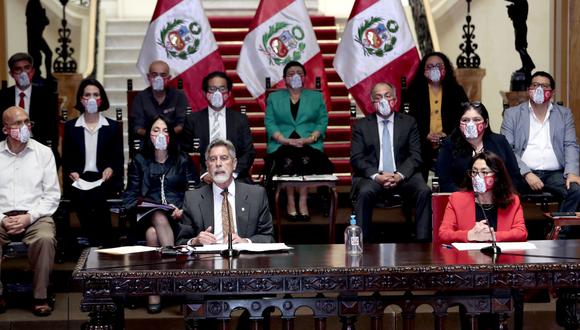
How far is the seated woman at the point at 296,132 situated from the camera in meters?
9.66

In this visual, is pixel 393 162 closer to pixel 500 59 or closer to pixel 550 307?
pixel 550 307

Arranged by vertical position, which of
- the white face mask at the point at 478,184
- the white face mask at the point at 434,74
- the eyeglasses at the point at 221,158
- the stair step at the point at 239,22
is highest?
the stair step at the point at 239,22

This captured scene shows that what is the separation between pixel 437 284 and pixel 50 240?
121 inches

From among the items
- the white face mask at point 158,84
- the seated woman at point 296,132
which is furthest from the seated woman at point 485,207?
the white face mask at point 158,84

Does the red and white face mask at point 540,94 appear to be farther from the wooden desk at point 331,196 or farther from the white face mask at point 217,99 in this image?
the white face mask at point 217,99

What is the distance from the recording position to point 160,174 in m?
8.55

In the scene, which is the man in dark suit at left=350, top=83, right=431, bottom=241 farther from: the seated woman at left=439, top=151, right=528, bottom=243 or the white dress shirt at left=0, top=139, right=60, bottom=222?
the white dress shirt at left=0, top=139, right=60, bottom=222

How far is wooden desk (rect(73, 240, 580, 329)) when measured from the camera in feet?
19.5

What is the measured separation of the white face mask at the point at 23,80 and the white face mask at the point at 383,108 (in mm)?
2779

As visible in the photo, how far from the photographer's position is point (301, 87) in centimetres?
1011

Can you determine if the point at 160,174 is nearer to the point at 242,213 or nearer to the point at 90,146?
the point at 90,146

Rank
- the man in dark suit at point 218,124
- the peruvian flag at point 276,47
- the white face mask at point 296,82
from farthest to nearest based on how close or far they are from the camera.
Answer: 1. the peruvian flag at point 276,47
2. the white face mask at point 296,82
3. the man in dark suit at point 218,124

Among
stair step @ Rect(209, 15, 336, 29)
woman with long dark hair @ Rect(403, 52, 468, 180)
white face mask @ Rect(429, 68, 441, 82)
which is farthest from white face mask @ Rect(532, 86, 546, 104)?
stair step @ Rect(209, 15, 336, 29)

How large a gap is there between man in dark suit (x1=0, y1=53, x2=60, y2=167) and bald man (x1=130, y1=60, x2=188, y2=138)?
68 centimetres
